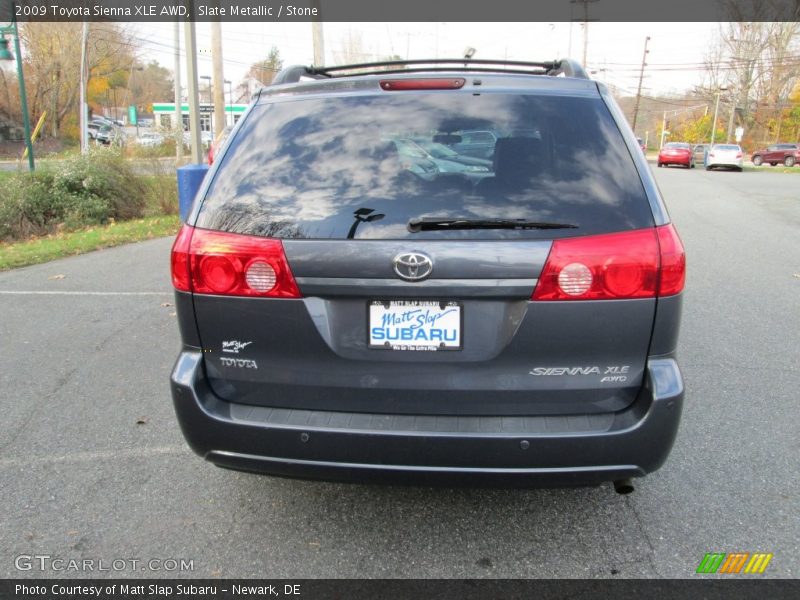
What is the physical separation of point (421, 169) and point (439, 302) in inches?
20.9

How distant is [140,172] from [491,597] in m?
13.1

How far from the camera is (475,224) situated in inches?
86.7

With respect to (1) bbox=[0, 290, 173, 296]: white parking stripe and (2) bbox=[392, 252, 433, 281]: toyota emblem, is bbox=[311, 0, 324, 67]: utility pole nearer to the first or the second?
(1) bbox=[0, 290, 173, 296]: white parking stripe

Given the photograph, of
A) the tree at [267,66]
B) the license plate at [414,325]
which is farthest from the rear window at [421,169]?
the tree at [267,66]

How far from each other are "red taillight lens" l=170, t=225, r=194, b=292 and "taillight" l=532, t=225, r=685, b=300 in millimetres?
1304

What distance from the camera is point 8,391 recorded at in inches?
167

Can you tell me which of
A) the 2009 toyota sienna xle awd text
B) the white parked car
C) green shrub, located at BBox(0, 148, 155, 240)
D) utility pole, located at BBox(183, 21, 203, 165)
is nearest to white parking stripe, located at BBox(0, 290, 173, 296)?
the 2009 toyota sienna xle awd text

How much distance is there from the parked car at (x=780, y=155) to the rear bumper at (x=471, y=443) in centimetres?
4649

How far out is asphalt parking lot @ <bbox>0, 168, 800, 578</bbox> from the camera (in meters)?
2.57

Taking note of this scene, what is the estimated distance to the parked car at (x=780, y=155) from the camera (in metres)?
41.0

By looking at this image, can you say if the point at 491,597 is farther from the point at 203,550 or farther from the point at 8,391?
the point at 8,391

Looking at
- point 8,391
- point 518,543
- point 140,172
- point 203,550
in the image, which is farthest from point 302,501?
point 140,172

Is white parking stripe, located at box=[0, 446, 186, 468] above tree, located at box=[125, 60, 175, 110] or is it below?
below

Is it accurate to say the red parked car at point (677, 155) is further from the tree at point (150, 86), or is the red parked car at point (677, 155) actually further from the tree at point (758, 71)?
the tree at point (150, 86)
